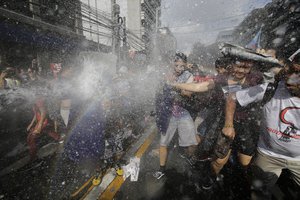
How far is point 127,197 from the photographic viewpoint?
296cm

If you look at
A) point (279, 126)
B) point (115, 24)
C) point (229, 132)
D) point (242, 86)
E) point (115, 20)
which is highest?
point (115, 20)

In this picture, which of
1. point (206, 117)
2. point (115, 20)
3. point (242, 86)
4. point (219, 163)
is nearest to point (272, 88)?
point (242, 86)

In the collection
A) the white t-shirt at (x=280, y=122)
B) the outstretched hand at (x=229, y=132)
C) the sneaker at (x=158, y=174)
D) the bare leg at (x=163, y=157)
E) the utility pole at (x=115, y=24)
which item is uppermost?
the utility pole at (x=115, y=24)

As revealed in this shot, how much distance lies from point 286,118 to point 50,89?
576 cm

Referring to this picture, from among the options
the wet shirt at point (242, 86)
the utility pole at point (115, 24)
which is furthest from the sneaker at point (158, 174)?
the utility pole at point (115, 24)

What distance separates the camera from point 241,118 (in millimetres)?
3018

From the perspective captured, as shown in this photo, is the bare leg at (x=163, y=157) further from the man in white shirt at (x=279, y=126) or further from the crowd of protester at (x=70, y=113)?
the man in white shirt at (x=279, y=126)

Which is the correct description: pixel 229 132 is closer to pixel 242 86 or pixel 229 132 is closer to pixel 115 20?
pixel 242 86

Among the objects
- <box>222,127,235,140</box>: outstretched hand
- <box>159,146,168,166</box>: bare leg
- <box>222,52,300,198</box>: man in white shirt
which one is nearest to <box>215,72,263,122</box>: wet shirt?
<box>222,52,300,198</box>: man in white shirt

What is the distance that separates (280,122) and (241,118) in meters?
0.86

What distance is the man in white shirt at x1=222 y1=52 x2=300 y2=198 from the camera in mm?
2031

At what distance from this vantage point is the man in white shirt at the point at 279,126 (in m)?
2.03

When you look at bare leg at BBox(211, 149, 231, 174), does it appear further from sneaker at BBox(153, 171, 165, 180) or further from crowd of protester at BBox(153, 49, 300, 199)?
sneaker at BBox(153, 171, 165, 180)

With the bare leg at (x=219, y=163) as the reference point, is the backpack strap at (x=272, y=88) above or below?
above
